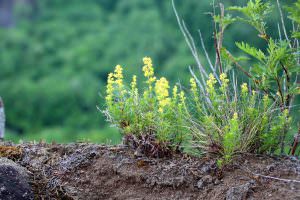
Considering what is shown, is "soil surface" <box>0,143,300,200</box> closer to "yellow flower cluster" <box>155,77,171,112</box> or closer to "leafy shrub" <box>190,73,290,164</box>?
"leafy shrub" <box>190,73,290,164</box>

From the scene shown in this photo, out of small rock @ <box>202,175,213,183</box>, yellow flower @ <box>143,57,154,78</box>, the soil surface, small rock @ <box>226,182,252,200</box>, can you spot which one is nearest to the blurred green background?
the soil surface

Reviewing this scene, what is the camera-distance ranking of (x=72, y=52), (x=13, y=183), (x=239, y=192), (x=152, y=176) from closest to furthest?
(x=239, y=192), (x=13, y=183), (x=152, y=176), (x=72, y=52)

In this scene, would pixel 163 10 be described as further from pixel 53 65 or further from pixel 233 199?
pixel 233 199

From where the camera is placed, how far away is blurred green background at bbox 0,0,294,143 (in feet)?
→ 121

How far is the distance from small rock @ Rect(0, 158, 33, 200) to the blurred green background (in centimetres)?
2912

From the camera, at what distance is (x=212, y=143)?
3.87 metres

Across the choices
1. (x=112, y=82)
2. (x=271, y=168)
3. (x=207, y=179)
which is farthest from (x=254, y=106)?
(x=112, y=82)

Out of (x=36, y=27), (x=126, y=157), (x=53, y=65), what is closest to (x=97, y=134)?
(x=53, y=65)

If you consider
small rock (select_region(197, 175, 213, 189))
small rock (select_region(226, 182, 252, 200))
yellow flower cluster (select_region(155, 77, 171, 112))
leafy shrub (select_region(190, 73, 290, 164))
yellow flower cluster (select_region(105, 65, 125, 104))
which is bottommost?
small rock (select_region(226, 182, 252, 200))

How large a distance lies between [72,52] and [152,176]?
40.8 m

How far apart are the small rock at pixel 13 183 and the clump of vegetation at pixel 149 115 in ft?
2.49

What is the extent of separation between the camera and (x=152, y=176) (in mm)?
3840

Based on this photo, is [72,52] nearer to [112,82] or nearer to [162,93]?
[112,82]

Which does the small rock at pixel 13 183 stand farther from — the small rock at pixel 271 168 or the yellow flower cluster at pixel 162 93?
the small rock at pixel 271 168
